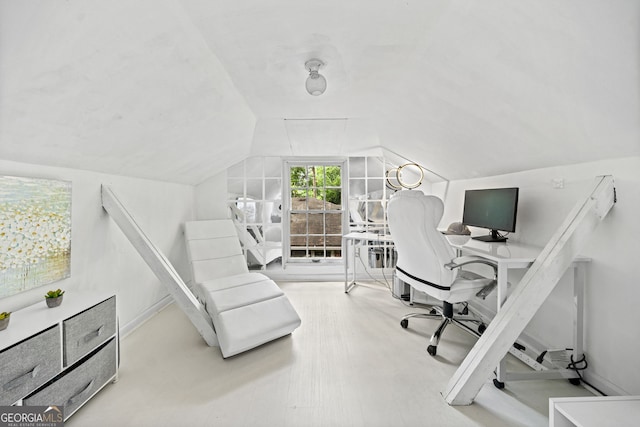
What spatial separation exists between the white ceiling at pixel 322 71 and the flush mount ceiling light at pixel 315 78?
80mm

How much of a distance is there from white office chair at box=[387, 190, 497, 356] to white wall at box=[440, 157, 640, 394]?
0.54 meters

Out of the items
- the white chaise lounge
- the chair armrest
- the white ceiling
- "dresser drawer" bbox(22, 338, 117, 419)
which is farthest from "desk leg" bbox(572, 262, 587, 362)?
"dresser drawer" bbox(22, 338, 117, 419)

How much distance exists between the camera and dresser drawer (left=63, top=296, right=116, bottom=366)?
1.58m

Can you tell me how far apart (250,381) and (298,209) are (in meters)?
3.04

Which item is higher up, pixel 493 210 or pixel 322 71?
pixel 322 71

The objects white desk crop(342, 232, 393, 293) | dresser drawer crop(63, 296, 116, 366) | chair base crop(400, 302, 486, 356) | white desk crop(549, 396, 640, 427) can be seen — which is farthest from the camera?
white desk crop(342, 232, 393, 293)

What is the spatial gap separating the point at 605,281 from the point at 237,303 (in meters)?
2.66

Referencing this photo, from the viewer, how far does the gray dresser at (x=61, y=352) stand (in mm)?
1320

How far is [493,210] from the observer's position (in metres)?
2.65

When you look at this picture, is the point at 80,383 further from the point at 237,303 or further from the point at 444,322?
the point at 444,322

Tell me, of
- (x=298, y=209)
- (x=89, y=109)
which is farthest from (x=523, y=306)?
(x=298, y=209)

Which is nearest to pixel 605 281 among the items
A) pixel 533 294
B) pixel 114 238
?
pixel 533 294

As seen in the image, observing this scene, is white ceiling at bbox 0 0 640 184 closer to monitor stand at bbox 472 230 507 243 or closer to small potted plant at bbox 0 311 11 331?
monitor stand at bbox 472 230 507 243

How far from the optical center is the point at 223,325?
7.50 ft
